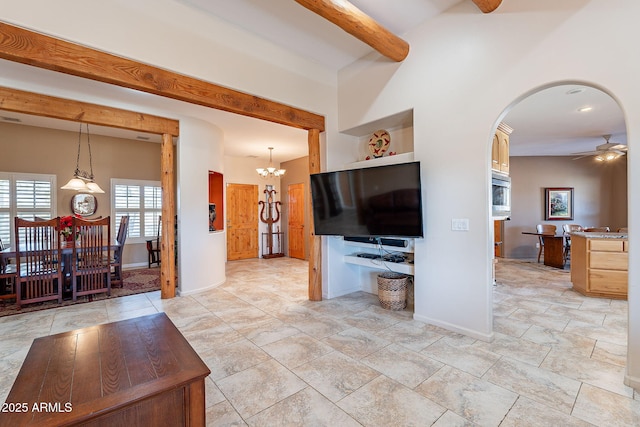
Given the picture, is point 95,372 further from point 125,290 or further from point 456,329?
point 125,290

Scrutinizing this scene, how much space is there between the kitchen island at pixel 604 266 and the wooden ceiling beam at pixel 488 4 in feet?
12.3

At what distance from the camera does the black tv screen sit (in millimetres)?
3164

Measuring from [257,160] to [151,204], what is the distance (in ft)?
9.72

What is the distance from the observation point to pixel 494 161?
12.5ft

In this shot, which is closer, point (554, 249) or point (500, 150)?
point (500, 150)

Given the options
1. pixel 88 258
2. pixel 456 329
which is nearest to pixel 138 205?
pixel 88 258

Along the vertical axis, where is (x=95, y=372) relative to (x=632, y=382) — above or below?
above

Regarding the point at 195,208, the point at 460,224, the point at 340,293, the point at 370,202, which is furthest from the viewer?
the point at 195,208

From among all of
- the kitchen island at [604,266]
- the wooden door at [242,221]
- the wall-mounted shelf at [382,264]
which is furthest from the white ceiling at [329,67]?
the wall-mounted shelf at [382,264]

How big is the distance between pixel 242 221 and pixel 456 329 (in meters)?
6.24

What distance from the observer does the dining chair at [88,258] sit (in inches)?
166

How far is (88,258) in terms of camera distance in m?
4.30

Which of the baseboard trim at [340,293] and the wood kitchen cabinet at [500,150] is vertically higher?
the wood kitchen cabinet at [500,150]

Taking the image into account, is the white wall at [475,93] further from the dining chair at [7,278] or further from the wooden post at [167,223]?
the dining chair at [7,278]
